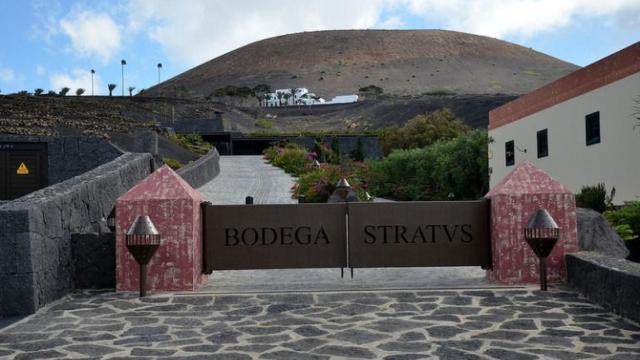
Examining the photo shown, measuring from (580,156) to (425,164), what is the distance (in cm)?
1158

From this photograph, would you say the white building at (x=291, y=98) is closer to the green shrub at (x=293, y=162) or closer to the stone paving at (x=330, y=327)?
the green shrub at (x=293, y=162)

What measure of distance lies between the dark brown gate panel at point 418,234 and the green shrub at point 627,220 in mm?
5572

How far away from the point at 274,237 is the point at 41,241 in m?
2.91

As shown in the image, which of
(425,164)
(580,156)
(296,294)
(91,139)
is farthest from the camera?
(425,164)

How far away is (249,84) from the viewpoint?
474 feet

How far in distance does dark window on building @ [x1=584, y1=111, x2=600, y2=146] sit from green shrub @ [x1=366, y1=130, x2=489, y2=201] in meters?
9.54

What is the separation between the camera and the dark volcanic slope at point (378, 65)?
137 m

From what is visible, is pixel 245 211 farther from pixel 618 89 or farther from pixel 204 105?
pixel 204 105

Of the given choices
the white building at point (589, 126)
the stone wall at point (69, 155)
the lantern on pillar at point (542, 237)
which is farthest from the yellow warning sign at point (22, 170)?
the white building at point (589, 126)

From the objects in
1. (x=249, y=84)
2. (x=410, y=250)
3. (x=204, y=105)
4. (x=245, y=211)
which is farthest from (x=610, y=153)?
(x=249, y=84)

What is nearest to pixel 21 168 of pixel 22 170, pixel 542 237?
pixel 22 170

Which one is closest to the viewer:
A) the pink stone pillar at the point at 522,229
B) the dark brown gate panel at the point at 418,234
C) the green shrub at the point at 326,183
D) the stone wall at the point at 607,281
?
the stone wall at the point at 607,281

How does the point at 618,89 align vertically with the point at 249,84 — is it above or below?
below

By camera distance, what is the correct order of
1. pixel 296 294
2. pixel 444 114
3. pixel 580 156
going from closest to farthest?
pixel 296 294 → pixel 580 156 → pixel 444 114
